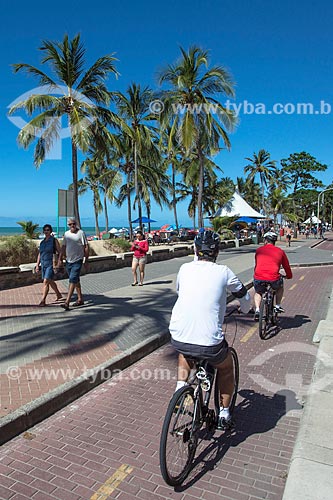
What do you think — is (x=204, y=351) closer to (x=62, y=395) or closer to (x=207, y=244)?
(x=207, y=244)

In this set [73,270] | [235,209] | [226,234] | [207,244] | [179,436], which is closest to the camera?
[179,436]

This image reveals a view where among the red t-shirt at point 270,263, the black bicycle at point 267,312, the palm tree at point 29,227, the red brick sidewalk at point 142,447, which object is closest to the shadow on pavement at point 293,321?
the black bicycle at point 267,312

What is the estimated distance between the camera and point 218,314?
312 centimetres

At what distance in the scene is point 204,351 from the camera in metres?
3.08

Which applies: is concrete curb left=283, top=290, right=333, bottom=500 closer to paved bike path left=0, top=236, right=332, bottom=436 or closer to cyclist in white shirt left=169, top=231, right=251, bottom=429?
cyclist in white shirt left=169, top=231, right=251, bottom=429

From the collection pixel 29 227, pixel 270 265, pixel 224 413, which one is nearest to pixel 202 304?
pixel 224 413

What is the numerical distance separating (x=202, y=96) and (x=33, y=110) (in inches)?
387

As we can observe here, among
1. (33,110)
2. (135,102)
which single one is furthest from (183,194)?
(33,110)

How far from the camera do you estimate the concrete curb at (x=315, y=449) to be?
9.10ft

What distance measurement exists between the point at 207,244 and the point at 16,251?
12.0 metres

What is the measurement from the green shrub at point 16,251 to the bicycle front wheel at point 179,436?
39.1 feet

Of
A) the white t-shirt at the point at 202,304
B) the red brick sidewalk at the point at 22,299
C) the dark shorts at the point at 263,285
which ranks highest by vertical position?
the white t-shirt at the point at 202,304

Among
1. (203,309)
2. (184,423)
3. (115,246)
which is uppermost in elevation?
(203,309)

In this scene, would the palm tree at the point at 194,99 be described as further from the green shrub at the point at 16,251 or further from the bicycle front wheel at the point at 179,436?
the bicycle front wheel at the point at 179,436
